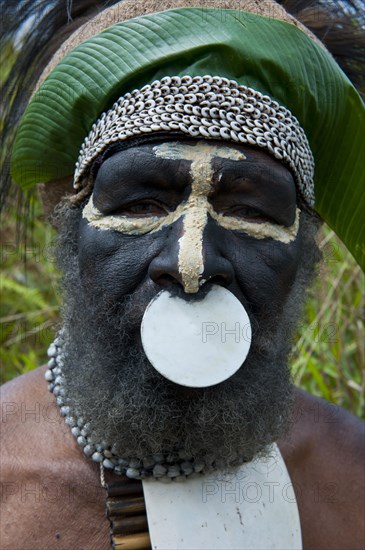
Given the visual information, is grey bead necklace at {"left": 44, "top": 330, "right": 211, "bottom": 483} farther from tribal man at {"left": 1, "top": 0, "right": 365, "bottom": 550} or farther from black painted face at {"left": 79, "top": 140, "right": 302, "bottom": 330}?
black painted face at {"left": 79, "top": 140, "right": 302, "bottom": 330}

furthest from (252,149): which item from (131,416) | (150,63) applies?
(131,416)

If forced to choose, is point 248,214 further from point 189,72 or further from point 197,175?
point 189,72

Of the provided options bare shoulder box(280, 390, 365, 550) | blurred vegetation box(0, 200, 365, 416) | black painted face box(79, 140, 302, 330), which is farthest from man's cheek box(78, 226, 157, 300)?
blurred vegetation box(0, 200, 365, 416)

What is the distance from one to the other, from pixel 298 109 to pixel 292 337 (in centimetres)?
62

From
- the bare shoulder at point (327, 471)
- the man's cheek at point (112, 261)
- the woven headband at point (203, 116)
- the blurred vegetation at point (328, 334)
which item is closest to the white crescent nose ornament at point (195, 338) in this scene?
the man's cheek at point (112, 261)

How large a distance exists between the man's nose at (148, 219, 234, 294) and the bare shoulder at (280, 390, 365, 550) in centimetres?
Answer: 70

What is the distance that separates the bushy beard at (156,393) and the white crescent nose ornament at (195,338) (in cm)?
9

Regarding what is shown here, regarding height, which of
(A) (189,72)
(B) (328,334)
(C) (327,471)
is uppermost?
(A) (189,72)

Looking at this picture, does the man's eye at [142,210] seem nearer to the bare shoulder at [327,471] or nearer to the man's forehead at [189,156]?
the man's forehead at [189,156]

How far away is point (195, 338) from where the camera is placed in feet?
6.48

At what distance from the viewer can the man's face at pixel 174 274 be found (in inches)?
82.0

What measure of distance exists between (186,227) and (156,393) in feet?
1.35

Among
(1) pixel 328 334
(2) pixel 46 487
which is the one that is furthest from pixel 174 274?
(1) pixel 328 334

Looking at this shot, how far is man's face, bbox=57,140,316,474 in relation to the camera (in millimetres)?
2082
